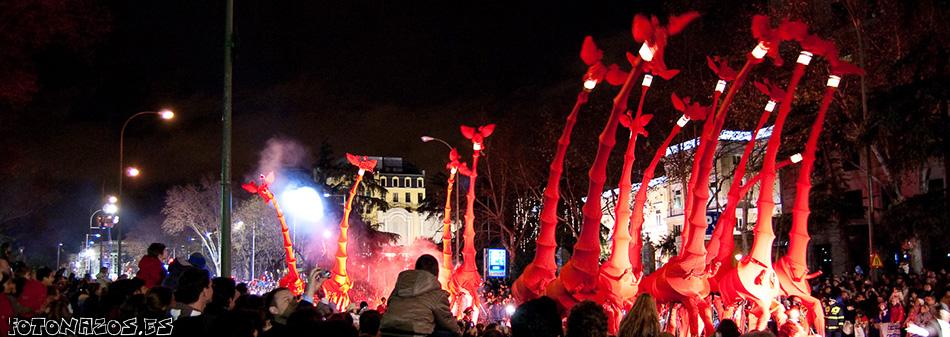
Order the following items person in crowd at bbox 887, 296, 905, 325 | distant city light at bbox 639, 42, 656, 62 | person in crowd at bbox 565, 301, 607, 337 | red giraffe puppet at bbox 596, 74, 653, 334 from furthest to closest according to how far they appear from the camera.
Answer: person in crowd at bbox 887, 296, 905, 325 → red giraffe puppet at bbox 596, 74, 653, 334 → distant city light at bbox 639, 42, 656, 62 → person in crowd at bbox 565, 301, 607, 337

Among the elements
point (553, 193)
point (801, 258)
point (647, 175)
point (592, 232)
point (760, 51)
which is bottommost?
point (801, 258)

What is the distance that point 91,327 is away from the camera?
8109 mm

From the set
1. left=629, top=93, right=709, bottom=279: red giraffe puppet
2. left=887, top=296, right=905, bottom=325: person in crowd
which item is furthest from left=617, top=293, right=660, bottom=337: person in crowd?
left=887, top=296, right=905, bottom=325: person in crowd

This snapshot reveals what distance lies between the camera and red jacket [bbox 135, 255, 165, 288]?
1212cm

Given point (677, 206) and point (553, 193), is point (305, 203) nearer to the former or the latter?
point (677, 206)

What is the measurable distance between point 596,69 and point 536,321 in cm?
1021

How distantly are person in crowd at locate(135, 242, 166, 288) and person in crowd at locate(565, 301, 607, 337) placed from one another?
8383 millimetres

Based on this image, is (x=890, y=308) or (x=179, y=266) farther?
(x=890, y=308)

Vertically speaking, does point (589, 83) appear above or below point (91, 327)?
above

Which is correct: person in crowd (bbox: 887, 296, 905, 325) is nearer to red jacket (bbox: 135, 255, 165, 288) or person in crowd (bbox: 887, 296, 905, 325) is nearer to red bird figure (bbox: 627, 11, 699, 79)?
red bird figure (bbox: 627, 11, 699, 79)

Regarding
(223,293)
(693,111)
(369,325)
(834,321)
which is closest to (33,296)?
(223,293)

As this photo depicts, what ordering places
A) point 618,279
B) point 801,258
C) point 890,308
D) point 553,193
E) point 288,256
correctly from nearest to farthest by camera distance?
point 801,258
point 618,279
point 553,193
point 890,308
point 288,256

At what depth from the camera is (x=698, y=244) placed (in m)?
14.6

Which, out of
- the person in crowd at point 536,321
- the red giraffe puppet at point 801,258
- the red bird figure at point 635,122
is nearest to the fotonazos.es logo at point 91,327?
the person in crowd at point 536,321
